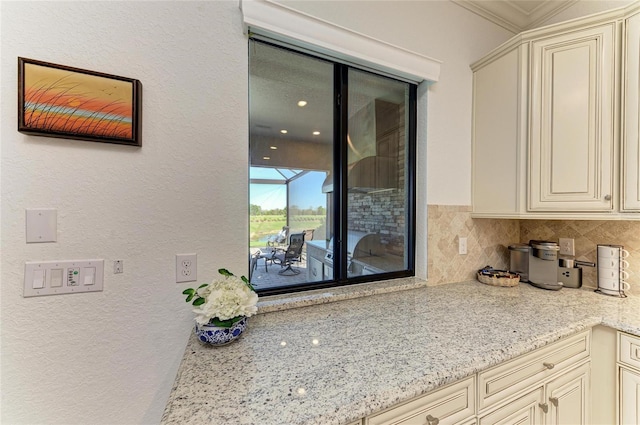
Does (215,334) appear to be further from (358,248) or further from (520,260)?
(520,260)

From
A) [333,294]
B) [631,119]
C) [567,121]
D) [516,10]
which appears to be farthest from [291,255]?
[516,10]

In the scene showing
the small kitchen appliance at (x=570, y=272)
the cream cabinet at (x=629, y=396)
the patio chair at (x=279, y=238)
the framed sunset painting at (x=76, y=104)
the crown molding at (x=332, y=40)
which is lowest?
the cream cabinet at (x=629, y=396)

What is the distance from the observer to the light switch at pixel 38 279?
2.91 ft

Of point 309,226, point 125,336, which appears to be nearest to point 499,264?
point 309,226

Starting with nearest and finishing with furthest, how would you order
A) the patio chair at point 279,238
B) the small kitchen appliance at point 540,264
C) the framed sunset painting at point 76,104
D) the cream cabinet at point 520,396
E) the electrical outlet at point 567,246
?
1. the cream cabinet at point 520,396
2. the framed sunset painting at point 76,104
3. the patio chair at point 279,238
4. the small kitchen appliance at point 540,264
5. the electrical outlet at point 567,246

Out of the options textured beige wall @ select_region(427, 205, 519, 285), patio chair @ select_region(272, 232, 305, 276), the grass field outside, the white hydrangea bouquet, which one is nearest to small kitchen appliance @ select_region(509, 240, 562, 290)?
textured beige wall @ select_region(427, 205, 519, 285)

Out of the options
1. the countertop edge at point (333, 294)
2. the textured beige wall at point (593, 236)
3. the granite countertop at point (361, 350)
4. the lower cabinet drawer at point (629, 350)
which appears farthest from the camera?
the textured beige wall at point (593, 236)

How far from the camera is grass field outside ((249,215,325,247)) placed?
4.29 ft

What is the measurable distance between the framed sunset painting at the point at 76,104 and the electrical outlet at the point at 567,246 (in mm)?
2581

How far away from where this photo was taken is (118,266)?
3.25 feet

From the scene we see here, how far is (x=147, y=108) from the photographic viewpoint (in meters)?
1.03

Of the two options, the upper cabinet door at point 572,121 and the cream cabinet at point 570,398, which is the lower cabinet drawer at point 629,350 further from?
the upper cabinet door at point 572,121

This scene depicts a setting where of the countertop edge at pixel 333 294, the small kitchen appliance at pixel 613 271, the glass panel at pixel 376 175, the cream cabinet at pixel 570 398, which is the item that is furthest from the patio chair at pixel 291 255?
the small kitchen appliance at pixel 613 271

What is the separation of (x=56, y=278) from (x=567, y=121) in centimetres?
249
